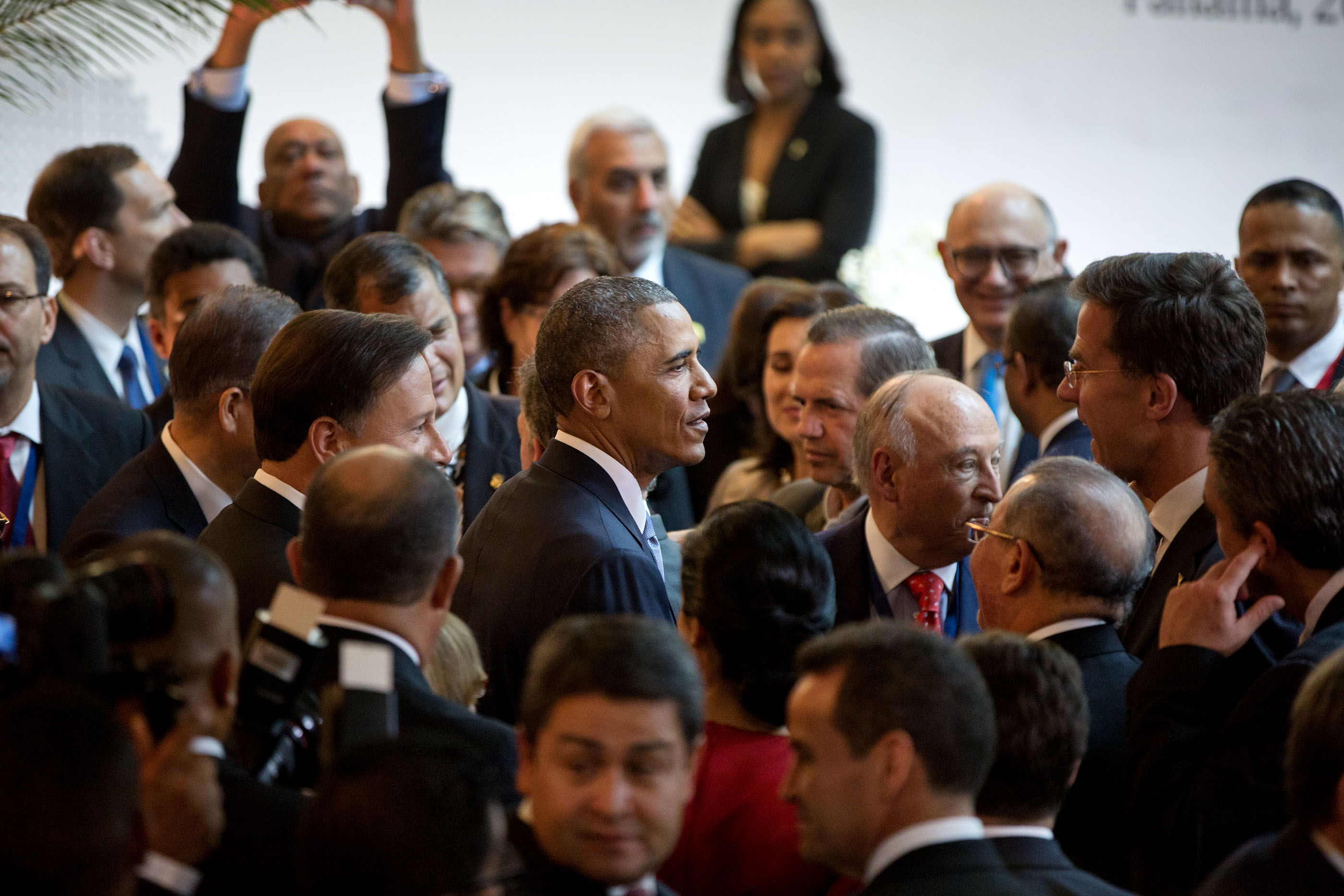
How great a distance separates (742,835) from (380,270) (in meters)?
2.25

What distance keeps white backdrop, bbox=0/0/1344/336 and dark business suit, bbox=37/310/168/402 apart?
2.42m

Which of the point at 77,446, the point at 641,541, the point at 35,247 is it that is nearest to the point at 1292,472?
the point at 641,541

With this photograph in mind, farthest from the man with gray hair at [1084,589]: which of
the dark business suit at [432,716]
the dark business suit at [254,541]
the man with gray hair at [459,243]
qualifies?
the man with gray hair at [459,243]

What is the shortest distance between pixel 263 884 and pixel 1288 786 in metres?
1.28

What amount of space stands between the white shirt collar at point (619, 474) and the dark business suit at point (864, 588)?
1.65 ft

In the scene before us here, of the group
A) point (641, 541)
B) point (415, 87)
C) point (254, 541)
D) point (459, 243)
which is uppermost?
point (415, 87)

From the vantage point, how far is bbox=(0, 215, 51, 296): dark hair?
13.5 ft

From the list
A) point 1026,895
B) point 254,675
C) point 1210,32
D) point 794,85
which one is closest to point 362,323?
point 254,675

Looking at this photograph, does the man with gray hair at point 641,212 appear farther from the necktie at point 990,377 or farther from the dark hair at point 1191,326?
the dark hair at point 1191,326

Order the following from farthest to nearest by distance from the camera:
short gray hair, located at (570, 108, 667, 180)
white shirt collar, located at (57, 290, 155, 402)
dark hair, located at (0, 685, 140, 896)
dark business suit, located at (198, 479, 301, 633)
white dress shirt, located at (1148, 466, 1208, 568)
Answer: short gray hair, located at (570, 108, 667, 180), white shirt collar, located at (57, 290, 155, 402), white dress shirt, located at (1148, 466, 1208, 568), dark business suit, located at (198, 479, 301, 633), dark hair, located at (0, 685, 140, 896)

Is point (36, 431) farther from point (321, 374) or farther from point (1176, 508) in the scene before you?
point (1176, 508)

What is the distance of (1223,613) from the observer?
2.55 metres

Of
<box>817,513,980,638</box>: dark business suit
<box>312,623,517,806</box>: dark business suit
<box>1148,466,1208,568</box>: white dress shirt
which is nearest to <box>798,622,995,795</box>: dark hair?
<box>312,623,517,806</box>: dark business suit

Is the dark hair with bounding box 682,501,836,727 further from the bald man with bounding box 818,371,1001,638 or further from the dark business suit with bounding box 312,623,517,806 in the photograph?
the bald man with bounding box 818,371,1001,638
